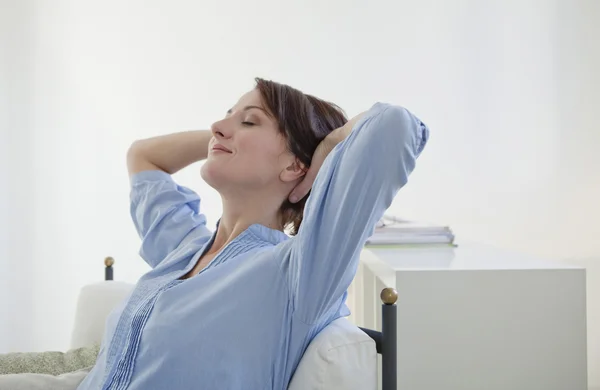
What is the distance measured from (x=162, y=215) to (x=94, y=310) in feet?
1.32

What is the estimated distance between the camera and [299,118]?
3.92 feet

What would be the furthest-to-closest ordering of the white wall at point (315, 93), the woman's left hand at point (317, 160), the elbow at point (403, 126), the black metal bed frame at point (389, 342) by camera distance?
the white wall at point (315, 93) < the woman's left hand at point (317, 160) < the black metal bed frame at point (389, 342) < the elbow at point (403, 126)

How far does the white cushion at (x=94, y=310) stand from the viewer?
1.65 metres

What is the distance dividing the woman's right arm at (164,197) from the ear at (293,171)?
10.7 inches

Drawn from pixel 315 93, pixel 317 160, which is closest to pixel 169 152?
pixel 317 160

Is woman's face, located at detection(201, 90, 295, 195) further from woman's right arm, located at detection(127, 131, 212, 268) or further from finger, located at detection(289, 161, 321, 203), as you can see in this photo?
woman's right arm, located at detection(127, 131, 212, 268)

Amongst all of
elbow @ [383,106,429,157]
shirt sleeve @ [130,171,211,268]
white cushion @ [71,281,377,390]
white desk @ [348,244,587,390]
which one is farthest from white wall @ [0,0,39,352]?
elbow @ [383,106,429,157]

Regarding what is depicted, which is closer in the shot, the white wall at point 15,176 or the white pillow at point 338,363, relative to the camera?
the white pillow at point 338,363

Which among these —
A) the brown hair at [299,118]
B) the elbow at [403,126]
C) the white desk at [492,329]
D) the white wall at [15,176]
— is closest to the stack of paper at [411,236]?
the white desk at [492,329]

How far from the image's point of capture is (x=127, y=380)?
103cm

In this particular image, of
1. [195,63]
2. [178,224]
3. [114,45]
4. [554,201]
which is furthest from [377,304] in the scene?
[114,45]

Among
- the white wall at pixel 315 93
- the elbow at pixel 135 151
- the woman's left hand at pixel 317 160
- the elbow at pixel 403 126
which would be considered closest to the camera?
the elbow at pixel 403 126

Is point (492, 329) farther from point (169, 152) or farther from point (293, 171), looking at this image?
point (169, 152)

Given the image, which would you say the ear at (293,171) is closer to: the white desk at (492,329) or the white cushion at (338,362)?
the white cushion at (338,362)
